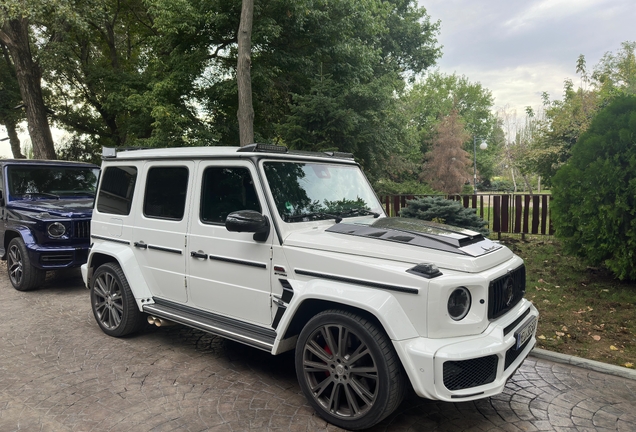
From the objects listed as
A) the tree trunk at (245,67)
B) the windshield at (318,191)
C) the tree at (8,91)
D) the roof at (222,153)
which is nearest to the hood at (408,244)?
the windshield at (318,191)

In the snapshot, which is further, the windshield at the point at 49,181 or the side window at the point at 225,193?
the windshield at the point at 49,181

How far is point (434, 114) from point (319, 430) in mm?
53721

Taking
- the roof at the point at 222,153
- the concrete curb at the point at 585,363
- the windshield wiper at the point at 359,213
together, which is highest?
the roof at the point at 222,153

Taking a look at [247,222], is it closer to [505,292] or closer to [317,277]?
[317,277]

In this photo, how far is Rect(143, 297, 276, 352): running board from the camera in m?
3.46

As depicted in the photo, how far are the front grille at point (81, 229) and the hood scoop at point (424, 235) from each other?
17.2 ft

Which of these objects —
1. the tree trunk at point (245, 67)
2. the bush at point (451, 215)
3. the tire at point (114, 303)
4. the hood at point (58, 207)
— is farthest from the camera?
the tree trunk at point (245, 67)

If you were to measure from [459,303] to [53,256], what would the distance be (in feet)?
21.3

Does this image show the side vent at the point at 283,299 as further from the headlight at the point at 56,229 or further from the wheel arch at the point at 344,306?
the headlight at the point at 56,229

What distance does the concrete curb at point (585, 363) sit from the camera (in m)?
3.93

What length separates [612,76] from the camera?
24.6 metres

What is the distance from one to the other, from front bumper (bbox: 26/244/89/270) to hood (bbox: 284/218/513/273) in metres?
5.11

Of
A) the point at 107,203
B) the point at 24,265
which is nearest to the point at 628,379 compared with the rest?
the point at 107,203

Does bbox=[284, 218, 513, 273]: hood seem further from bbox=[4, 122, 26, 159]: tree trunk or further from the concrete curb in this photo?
bbox=[4, 122, 26, 159]: tree trunk
